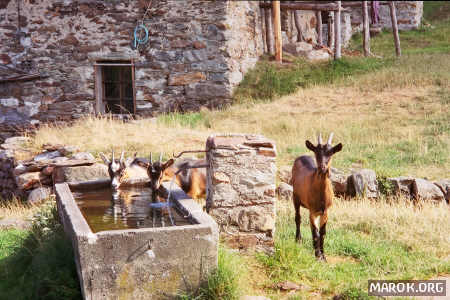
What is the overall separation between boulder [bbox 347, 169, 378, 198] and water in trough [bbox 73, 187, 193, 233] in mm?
3428

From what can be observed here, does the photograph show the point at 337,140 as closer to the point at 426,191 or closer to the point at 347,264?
the point at 426,191

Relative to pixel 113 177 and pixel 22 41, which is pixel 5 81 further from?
pixel 113 177

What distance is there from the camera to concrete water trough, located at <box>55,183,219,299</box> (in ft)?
14.7

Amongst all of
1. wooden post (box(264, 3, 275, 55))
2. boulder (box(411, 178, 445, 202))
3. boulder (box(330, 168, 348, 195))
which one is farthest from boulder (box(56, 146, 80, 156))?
wooden post (box(264, 3, 275, 55))

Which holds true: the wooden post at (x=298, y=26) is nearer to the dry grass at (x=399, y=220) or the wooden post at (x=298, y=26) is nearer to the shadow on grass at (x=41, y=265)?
the dry grass at (x=399, y=220)

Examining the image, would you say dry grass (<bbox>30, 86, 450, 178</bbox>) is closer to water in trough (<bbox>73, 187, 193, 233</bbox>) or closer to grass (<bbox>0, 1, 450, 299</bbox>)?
grass (<bbox>0, 1, 450, 299</bbox>)

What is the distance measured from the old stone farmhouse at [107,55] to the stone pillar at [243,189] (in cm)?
982

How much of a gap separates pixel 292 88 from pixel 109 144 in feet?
21.7

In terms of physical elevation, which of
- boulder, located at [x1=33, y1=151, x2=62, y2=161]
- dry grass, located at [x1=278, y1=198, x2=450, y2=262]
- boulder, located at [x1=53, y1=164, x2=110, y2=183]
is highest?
boulder, located at [x1=33, y1=151, x2=62, y2=161]

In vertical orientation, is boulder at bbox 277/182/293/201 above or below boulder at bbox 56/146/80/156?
below

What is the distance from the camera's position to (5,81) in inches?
612

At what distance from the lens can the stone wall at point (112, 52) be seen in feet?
50.3

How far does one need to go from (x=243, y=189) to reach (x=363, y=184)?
3.79 m

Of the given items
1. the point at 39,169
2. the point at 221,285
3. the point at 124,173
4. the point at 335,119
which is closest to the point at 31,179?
the point at 39,169
